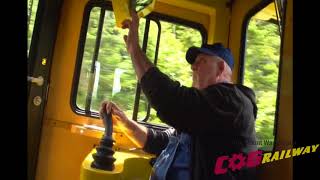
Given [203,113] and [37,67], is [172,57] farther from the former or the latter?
[203,113]

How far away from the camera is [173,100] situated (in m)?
1.31

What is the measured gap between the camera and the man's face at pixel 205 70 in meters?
1.51

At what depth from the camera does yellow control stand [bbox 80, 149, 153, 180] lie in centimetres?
160

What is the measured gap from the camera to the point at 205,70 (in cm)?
153

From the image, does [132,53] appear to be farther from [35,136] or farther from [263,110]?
[35,136]

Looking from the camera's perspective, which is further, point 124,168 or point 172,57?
point 172,57

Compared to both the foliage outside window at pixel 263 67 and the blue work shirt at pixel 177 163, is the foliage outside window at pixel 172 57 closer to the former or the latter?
the foliage outside window at pixel 263 67

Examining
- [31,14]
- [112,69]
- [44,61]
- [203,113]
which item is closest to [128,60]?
[112,69]

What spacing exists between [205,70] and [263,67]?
395 mm

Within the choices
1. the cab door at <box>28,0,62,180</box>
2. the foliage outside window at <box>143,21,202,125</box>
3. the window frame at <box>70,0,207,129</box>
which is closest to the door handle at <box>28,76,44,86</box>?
the cab door at <box>28,0,62,180</box>

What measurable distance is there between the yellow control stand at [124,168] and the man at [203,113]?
0.23 metres

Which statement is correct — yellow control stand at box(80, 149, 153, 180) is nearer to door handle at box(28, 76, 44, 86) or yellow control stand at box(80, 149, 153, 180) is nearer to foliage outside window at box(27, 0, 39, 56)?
door handle at box(28, 76, 44, 86)

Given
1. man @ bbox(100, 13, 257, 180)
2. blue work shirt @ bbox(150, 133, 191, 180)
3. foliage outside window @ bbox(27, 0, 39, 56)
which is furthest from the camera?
foliage outside window @ bbox(27, 0, 39, 56)
